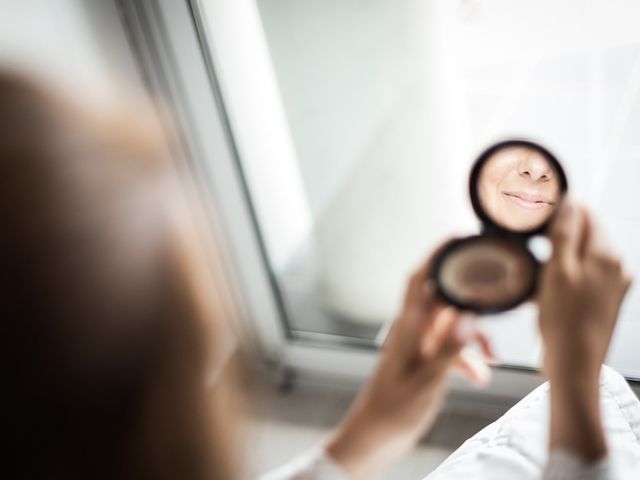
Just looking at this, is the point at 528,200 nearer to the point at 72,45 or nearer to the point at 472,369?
the point at 472,369

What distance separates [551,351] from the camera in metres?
0.54

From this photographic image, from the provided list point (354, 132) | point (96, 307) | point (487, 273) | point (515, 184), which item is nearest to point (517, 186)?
point (515, 184)

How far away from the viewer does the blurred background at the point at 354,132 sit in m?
1.06

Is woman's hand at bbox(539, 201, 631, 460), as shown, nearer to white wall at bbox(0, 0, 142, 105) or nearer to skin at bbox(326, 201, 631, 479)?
skin at bbox(326, 201, 631, 479)

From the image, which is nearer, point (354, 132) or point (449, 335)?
point (449, 335)

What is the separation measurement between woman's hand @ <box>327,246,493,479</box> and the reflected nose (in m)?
0.17

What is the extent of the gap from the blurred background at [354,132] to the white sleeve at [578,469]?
560mm

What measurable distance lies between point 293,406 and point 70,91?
1.10m

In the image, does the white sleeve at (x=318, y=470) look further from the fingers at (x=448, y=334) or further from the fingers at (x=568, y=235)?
the fingers at (x=568, y=235)

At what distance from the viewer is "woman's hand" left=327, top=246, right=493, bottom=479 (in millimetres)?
594

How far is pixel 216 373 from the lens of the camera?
20.5 inches

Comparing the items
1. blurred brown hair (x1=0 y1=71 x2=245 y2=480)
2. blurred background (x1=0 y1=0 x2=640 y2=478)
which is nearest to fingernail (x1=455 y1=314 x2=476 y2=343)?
blurred brown hair (x1=0 y1=71 x2=245 y2=480)

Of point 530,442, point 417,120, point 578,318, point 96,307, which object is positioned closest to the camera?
point 96,307

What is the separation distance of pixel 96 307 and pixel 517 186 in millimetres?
465
